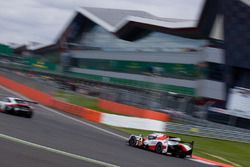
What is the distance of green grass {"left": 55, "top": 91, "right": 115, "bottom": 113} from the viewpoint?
129 ft

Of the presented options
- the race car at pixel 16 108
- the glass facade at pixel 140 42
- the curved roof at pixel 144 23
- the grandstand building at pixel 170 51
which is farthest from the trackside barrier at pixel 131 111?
the glass facade at pixel 140 42

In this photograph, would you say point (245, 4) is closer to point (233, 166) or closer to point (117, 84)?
point (117, 84)

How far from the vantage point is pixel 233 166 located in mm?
20531

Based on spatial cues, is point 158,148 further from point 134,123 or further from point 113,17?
point 113,17

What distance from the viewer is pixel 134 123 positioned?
31.7 m

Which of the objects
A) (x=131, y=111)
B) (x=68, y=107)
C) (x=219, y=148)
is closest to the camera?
(x=219, y=148)

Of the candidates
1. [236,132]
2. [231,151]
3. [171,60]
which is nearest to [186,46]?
[171,60]

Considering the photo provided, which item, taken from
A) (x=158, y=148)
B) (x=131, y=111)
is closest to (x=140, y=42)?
(x=131, y=111)

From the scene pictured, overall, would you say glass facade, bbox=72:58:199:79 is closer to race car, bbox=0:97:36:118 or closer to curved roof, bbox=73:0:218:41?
curved roof, bbox=73:0:218:41

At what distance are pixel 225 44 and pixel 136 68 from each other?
68.2 ft

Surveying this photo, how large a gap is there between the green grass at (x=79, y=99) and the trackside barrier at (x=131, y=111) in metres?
0.50

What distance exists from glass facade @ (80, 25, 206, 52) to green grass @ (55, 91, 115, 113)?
61.7 feet

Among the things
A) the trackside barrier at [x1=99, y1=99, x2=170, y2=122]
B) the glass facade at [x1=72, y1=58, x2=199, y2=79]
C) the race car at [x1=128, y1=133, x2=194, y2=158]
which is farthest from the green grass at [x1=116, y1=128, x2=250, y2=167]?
the glass facade at [x1=72, y1=58, x2=199, y2=79]

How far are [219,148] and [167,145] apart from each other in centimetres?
990
